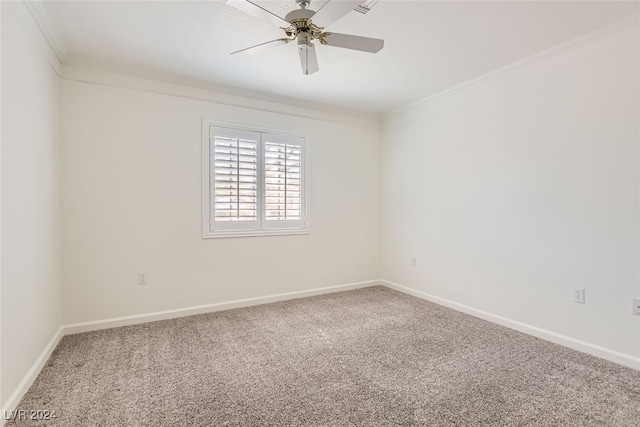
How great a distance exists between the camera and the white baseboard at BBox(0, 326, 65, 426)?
1.73 meters

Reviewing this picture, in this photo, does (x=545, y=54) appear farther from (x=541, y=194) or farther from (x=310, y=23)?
(x=310, y=23)

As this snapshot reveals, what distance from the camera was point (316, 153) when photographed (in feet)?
13.7

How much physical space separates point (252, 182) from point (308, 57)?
→ 1.79 meters

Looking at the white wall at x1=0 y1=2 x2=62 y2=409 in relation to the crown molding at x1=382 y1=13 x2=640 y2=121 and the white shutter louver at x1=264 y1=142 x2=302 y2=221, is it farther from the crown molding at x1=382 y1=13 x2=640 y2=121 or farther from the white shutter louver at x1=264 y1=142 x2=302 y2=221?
the crown molding at x1=382 y1=13 x2=640 y2=121

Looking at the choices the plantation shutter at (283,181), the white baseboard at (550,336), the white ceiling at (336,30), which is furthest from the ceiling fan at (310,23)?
the white baseboard at (550,336)

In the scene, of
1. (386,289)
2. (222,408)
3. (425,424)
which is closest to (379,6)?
(425,424)

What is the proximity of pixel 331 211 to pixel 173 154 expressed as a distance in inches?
80.0

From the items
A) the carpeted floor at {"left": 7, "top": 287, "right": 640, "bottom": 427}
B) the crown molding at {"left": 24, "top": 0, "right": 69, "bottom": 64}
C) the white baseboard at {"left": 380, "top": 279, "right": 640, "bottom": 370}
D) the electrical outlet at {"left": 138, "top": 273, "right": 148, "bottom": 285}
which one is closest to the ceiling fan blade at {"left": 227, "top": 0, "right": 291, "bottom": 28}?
the crown molding at {"left": 24, "top": 0, "right": 69, "bottom": 64}

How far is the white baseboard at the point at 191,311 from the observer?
115 inches

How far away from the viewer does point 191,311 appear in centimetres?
338

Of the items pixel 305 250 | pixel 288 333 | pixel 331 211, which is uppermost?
pixel 331 211

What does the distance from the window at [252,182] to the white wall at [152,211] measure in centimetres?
11

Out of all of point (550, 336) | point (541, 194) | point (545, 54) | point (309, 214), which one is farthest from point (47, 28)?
point (550, 336)

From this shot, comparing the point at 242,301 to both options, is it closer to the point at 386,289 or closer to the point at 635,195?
the point at 386,289
